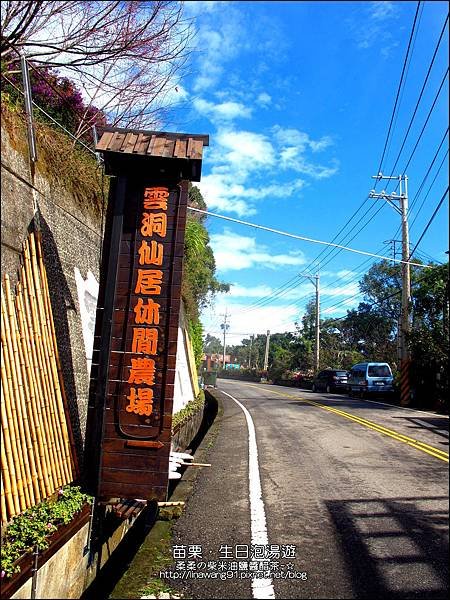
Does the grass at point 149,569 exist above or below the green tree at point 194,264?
below

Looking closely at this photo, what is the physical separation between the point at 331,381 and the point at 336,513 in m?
23.9

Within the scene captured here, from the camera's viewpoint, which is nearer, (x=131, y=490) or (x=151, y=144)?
(x=131, y=490)

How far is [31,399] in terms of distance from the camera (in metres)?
4.15

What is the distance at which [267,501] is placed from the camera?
16.1 ft

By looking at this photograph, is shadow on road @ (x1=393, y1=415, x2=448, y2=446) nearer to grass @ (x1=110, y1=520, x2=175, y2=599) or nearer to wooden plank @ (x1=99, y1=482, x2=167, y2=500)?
grass @ (x1=110, y1=520, x2=175, y2=599)

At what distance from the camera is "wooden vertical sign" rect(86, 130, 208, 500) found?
4215mm

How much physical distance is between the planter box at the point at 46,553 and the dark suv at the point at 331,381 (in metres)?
22.9

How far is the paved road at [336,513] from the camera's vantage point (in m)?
1.99

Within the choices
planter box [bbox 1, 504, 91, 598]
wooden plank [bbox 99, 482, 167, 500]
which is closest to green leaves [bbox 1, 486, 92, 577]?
planter box [bbox 1, 504, 91, 598]

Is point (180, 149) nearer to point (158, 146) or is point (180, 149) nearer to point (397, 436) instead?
point (158, 146)

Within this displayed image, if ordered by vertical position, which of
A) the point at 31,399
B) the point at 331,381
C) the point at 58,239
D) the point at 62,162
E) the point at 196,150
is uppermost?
the point at 62,162

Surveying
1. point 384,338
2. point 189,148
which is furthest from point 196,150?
Answer: point 384,338

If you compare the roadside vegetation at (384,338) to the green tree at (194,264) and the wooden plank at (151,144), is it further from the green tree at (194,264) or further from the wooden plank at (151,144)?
the green tree at (194,264)

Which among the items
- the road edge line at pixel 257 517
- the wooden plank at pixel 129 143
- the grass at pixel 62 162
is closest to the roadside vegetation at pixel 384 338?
the road edge line at pixel 257 517
